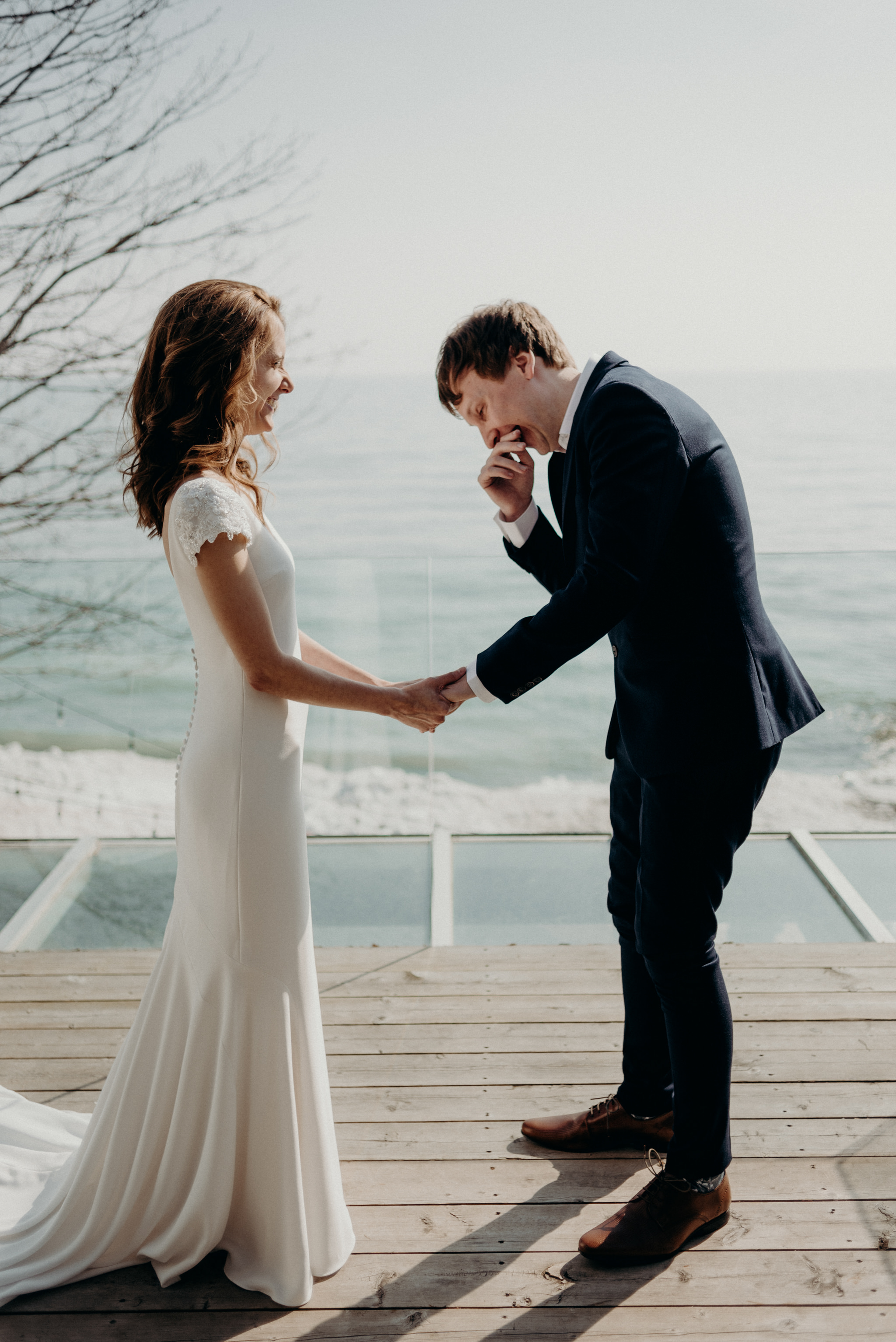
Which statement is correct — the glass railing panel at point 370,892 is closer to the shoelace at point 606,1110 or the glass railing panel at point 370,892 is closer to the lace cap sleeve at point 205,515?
the shoelace at point 606,1110

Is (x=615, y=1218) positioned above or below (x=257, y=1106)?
below

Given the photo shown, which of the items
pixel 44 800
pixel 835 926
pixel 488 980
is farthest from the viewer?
pixel 44 800

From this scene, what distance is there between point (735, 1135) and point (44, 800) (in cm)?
264

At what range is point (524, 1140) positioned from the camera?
1.95 meters

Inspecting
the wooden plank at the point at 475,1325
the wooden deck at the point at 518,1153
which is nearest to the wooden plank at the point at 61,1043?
the wooden deck at the point at 518,1153

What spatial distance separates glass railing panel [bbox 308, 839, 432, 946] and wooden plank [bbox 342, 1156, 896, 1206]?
103cm

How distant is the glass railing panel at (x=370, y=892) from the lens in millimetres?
2979

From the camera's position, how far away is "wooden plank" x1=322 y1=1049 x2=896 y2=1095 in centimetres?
215

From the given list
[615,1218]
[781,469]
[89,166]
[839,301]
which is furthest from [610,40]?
[839,301]

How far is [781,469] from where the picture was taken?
70.6 feet

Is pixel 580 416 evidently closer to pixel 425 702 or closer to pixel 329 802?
pixel 425 702

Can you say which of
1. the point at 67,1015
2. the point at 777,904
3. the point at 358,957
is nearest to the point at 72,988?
the point at 67,1015

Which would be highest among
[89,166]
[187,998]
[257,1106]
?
[89,166]

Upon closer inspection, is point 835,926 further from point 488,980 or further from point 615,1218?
point 615,1218
